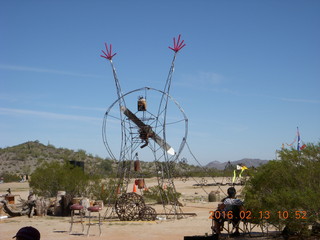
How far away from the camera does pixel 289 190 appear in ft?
37.7

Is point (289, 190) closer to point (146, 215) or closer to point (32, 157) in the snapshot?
point (146, 215)

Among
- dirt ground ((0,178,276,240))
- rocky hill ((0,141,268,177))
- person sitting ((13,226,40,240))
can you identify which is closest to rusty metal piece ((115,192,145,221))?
dirt ground ((0,178,276,240))

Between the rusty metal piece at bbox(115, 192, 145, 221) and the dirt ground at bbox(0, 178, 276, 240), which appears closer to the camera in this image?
the dirt ground at bbox(0, 178, 276, 240)

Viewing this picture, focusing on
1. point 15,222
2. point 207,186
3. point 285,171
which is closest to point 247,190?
point 285,171

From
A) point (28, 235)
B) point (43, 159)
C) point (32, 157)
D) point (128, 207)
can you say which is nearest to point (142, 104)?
point (128, 207)

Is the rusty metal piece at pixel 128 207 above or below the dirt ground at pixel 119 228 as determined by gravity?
above

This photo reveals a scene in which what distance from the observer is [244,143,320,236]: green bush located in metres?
10.9

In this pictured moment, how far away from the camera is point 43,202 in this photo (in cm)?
2128

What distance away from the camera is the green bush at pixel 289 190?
10938mm
